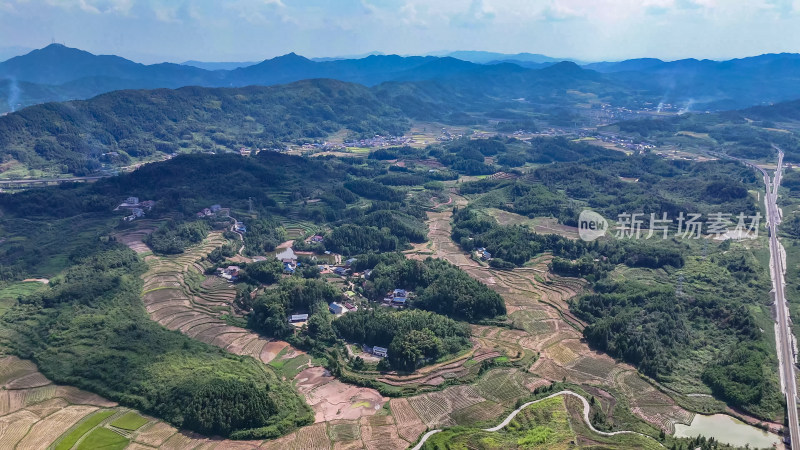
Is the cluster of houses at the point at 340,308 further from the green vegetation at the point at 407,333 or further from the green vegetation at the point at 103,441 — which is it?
the green vegetation at the point at 103,441

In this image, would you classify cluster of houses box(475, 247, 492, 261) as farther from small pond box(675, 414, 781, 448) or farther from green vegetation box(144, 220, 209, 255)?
green vegetation box(144, 220, 209, 255)

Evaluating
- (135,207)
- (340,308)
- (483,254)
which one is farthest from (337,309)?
(135,207)

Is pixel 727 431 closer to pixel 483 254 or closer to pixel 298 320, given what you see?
pixel 298 320

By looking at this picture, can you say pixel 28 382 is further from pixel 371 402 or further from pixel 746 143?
pixel 746 143

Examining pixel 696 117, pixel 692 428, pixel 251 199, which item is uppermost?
pixel 696 117

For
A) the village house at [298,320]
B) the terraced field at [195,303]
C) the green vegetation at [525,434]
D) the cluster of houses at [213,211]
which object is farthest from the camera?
the cluster of houses at [213,211]

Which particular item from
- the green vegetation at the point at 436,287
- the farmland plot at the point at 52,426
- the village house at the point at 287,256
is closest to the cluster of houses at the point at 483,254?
the green vegetation at the point at 436,287

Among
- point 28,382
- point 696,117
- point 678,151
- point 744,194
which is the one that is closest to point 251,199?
point 28,382
